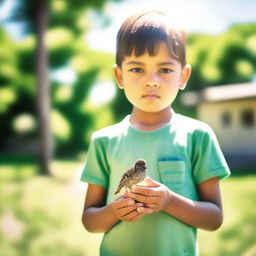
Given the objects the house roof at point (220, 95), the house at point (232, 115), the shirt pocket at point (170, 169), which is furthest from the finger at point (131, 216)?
the house roof at point (220, 95)

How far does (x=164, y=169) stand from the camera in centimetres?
136

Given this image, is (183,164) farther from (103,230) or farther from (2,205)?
(2,205)

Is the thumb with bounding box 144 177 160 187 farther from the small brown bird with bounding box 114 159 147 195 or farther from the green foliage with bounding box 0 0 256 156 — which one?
the green foliage with bounding box 0 0 256 156

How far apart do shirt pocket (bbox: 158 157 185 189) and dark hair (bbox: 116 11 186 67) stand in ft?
1.07

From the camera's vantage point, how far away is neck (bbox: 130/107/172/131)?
144cm

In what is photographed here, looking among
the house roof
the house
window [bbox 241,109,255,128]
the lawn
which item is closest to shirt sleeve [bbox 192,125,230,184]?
the lawn

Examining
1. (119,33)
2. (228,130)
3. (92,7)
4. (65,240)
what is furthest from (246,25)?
(119,33)

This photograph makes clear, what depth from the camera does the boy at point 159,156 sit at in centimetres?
135

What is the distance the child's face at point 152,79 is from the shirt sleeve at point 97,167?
195 mm

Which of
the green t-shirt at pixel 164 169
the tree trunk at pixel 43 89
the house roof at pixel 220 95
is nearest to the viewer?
the green t-shirt at pixel 164 169

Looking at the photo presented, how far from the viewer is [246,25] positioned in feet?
53.1

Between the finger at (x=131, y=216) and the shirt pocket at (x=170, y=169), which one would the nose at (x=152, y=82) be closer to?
the shirt pocket at (x=170, y=169)

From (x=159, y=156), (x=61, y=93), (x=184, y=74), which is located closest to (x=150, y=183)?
(x=159, y=156)

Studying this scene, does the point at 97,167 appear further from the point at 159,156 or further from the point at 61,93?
the point at 61,93
